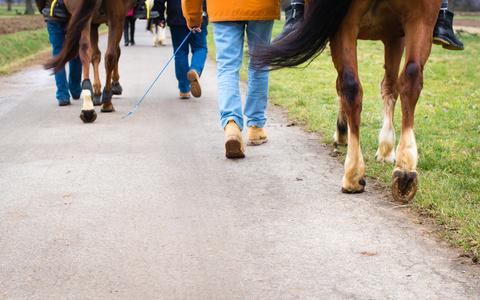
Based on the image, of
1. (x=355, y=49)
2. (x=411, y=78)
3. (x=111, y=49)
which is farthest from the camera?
(x=111, y=49)

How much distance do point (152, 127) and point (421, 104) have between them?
10.9 feet

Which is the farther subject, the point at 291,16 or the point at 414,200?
the point at 291,16

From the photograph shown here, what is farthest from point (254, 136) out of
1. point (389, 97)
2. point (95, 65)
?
point (95, 65)

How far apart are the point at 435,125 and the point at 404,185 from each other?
8.94ft

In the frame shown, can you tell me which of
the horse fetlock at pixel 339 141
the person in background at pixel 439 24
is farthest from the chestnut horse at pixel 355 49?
the horse fetlock at pixel 339 141

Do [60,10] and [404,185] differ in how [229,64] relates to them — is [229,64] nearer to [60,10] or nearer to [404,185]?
[404,185]

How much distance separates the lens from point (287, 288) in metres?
2.56

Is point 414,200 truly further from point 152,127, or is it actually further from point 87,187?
point 152,127

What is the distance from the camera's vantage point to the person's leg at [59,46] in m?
7.76

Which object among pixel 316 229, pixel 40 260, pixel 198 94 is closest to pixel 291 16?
pixel 316 229

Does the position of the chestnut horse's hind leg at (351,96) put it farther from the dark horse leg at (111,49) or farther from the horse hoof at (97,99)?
the horse hoof at (97,99)

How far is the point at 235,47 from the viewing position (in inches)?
200

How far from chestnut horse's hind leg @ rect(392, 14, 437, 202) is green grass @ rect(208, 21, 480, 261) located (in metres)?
0.17

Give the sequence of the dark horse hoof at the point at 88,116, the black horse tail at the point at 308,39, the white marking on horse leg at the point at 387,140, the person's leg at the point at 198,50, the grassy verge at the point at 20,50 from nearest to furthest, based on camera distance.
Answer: the black horse tail at the point at 308,39
the white marking on horse leg at the point at 387,140
the dark horse hoof at the point at 88,116
the person's leg at the point at 198,50
the grassy verge at the point at 20,50
